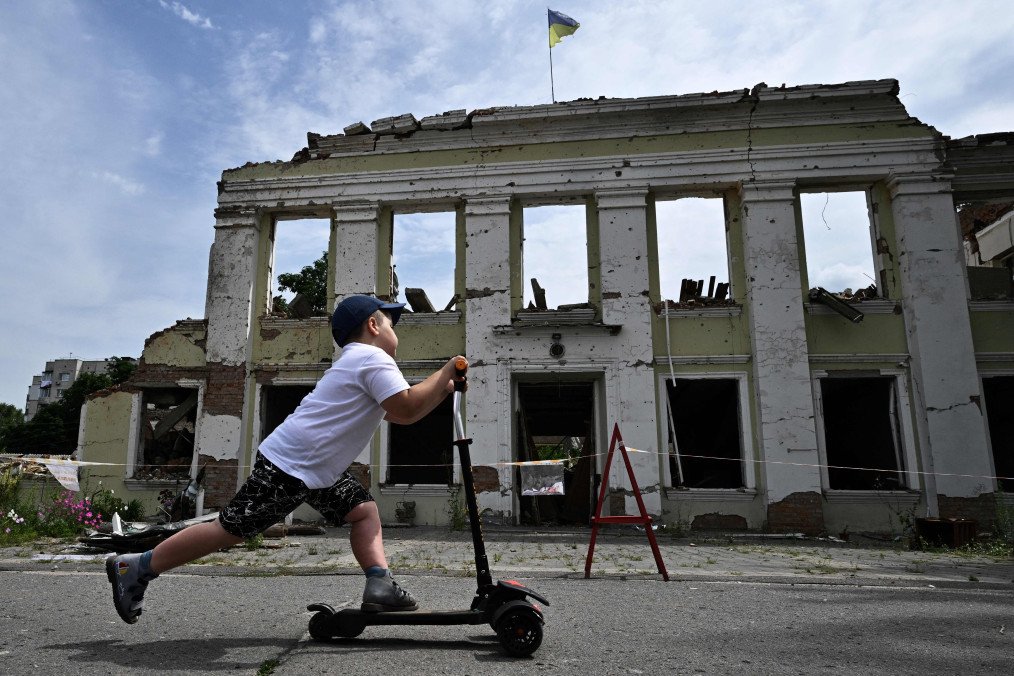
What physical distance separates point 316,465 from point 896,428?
10.8m

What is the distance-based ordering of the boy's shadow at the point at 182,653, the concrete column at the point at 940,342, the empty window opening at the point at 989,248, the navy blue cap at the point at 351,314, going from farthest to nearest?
1. the empty window opening at the point at 989,248
2. the concrete column at the point at 940,342
3. the navy blue cap at the point at 351,314
4. the boy's shadow at the point at 182,653

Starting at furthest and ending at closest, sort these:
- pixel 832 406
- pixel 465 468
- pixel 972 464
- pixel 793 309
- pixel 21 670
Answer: pixel 832 406
pixel 793 309
pixel 972 464
pixel 465 468
pixel 21 670

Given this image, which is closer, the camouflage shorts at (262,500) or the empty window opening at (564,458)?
the camouflage shorts at (262,500)

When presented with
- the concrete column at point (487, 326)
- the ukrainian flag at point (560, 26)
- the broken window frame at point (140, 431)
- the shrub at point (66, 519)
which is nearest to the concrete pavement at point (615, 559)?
the shrub at point (66, 519)

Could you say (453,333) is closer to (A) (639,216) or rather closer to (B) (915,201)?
(A) (639,216)

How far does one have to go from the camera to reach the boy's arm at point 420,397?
2.76m

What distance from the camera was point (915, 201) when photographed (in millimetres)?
11242

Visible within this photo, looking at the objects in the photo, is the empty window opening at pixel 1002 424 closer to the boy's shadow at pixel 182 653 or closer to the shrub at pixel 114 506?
the boy's shadow at pixel 182 653

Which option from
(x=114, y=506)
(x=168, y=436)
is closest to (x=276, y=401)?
(x=168, y=436)

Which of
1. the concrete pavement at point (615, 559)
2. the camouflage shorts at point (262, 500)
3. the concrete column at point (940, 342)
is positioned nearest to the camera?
the camouflage shorts at point (262, 500)

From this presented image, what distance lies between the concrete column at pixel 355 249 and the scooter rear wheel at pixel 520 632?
9.66 metres

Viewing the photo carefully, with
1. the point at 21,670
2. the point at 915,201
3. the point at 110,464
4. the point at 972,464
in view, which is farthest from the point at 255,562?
the point at 915,201

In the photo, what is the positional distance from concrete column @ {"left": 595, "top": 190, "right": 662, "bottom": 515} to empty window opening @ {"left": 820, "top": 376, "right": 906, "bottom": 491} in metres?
2.93

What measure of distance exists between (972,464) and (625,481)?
538 cm
